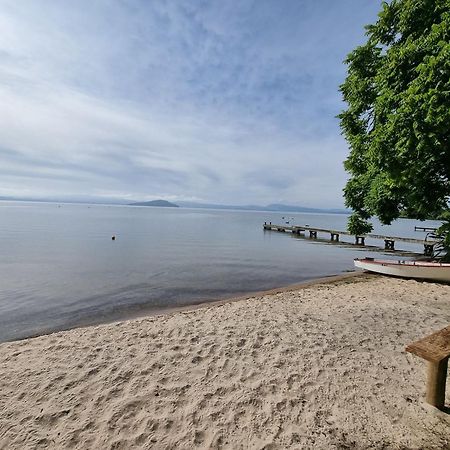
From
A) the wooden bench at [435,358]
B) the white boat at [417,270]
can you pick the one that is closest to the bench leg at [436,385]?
the wooden bench at [435,358]

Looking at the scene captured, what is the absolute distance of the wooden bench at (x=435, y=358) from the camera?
375 centimetres

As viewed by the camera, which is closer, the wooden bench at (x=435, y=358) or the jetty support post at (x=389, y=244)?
the wooden bench at (x=435, y=358)

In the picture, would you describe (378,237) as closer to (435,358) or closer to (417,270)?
(417,270)

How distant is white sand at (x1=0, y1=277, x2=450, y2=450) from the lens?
3.70 metres

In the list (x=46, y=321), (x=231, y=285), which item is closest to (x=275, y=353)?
(x=46, y=321)

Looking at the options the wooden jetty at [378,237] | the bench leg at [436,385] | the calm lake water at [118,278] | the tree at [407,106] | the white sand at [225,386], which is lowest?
the calm lake water at [118,278]

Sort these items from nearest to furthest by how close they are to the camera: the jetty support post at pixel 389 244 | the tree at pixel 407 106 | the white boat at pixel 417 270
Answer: the tree at pixel 407 106 < the white boat at pixel 417 270 < the jetty support post at pixel 389 244

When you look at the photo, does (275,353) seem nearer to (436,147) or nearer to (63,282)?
(436,147)

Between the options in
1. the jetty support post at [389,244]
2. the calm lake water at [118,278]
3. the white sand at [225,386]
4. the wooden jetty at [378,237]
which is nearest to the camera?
the white sand at [225,386]

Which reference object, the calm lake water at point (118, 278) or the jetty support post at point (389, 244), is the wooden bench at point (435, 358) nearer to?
the calm lake water at point (118, 278)

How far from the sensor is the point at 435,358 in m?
3.70

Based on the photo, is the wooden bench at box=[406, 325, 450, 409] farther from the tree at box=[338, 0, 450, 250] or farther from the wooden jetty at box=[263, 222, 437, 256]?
the wooden jetty at box=[263, 222, 437, 256]

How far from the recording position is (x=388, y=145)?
8180 mm

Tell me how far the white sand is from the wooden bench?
20 cm
